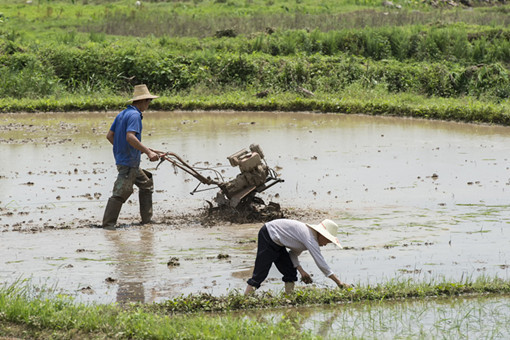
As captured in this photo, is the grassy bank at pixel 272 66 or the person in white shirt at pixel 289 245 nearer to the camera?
the person in white shirt at pixel 289 245

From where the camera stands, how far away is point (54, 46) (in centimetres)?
2370

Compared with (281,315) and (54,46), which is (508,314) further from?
(54,46)

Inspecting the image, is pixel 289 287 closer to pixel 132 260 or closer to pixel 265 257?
pixel 265 257

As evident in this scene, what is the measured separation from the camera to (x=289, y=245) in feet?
22.1

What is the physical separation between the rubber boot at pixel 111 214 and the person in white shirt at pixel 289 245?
3235 millimetres

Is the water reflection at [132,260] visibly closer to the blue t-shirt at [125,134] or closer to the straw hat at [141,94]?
the blue t-shirt at [125,134]

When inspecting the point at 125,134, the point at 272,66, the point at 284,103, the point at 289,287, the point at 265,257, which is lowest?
the point at 289,287

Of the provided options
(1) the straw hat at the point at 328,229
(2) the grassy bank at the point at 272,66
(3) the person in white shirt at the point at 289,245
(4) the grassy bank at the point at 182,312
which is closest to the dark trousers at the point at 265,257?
(3) the person in white shirt at the point at 289,245

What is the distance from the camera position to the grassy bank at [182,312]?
5.59 meters

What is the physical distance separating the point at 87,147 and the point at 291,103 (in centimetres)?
666

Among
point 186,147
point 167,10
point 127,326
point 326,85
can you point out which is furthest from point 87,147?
point 167,10

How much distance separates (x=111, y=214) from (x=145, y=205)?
52cm

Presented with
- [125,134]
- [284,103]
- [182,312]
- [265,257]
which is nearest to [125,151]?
[125,134]

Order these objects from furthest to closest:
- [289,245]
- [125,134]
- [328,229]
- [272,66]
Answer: [272,66] < [125,134] < [289,245] < [328,229]
